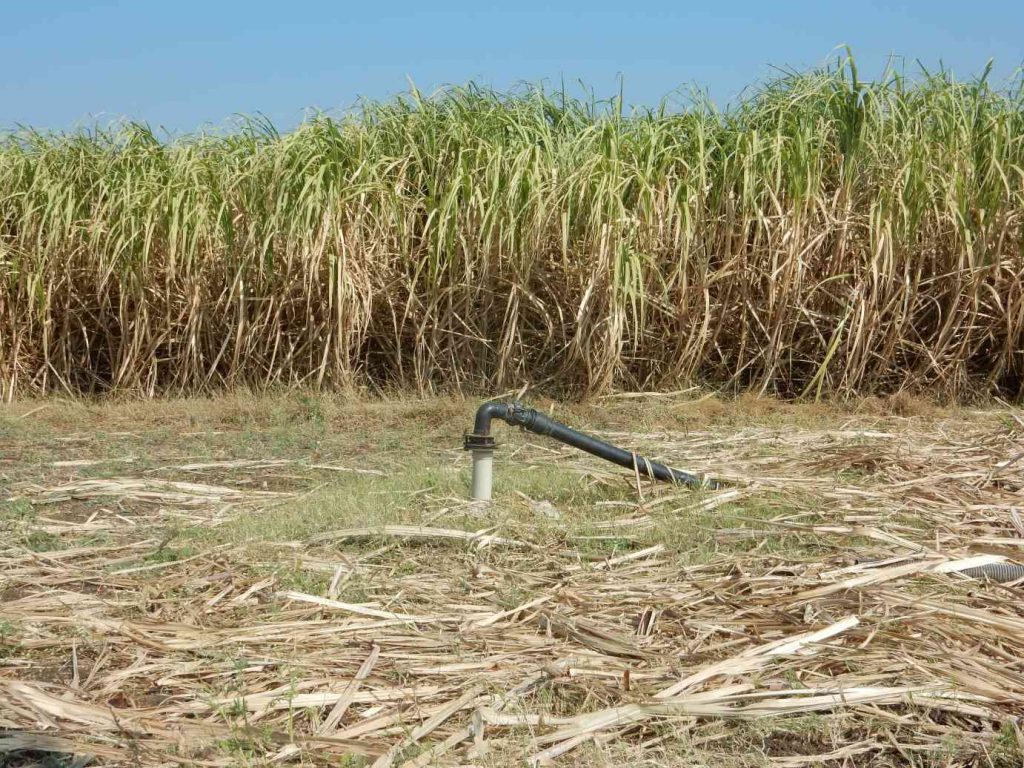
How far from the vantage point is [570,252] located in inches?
231

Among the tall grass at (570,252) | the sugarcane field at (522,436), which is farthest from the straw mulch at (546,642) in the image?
the tall grass at (570,252)

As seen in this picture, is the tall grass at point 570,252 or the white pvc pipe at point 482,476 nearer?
the white pvc pipe at point 482,476

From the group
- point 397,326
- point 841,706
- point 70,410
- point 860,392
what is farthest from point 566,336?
point 841,706

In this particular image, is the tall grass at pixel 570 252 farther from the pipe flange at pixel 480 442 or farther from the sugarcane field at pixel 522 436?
the pipe flange at pixel 480 442

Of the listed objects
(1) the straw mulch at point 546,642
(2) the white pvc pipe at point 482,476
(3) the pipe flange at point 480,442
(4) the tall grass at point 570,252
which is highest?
(4) the tall grass at point 570,252

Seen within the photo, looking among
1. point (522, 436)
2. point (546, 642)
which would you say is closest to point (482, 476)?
point (546, 642)

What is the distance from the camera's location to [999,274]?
5.69m

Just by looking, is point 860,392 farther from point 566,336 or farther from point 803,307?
point 566,336

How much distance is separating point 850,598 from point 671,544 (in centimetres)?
63

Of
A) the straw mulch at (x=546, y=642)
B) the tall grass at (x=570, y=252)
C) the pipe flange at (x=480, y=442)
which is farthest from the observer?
the tall grass at (x=570, y=252)

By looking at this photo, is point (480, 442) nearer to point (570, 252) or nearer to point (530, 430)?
point (530, 430)

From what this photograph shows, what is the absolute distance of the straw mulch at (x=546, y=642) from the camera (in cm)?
198

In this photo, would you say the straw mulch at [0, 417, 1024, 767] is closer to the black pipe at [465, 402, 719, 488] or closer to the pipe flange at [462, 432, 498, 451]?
the black pipe at [465, 402, 719, 488]

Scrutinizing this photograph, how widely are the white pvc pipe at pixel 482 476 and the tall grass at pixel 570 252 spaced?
2.13 meters
